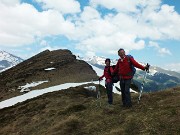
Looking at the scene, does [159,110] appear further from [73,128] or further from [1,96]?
[1,96]

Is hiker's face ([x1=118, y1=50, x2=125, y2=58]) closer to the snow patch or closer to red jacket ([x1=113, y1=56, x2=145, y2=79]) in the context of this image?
red jacket ([x1=113, y1=56, x2=145, y2=79])

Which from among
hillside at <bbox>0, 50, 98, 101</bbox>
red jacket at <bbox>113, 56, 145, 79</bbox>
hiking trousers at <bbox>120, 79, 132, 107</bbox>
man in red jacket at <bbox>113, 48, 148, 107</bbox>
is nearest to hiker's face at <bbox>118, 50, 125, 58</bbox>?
man in red jacket at <bbox>113, 48, 148, 107</bbox>

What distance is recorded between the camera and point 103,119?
20938 millimetres

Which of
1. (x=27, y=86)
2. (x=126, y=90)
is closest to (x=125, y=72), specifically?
(x=126, y=90)

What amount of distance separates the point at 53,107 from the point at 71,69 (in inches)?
1484

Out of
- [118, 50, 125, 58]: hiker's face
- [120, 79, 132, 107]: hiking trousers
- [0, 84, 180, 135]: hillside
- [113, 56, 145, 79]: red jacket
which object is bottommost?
[0, 84, 180, 135]: hillside

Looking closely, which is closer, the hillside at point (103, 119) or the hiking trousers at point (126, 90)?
the hillside at point (103, 119)

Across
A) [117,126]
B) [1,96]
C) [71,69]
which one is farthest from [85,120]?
[71,69]

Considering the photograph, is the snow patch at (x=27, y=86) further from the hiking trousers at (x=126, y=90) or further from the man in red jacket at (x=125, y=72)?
the man in red jacket at (x=125, y=72)

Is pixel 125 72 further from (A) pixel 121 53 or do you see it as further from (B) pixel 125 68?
(A) pixel 121 53

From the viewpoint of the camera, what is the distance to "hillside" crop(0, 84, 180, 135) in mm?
17922

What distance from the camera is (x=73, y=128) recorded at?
21.0 m

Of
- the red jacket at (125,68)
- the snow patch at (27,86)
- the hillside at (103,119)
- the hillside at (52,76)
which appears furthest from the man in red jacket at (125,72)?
the snow patch at (27,86)

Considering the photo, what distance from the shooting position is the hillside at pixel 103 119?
58.8ft
